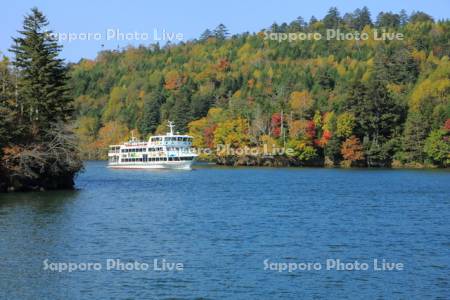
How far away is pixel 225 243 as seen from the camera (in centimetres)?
3438

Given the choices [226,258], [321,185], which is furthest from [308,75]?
[226,258]

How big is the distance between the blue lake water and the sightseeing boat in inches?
2151

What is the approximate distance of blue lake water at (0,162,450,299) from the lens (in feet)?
83.8

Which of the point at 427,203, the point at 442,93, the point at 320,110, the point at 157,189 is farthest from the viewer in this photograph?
the point at 320,110

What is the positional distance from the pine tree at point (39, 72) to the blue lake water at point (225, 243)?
27.1ft

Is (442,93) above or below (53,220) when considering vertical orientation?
above

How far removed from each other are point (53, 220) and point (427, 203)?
28.0 metres

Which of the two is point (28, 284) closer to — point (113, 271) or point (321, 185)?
point (113, 271)

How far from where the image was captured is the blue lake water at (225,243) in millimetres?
25531

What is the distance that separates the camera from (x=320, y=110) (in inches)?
5300

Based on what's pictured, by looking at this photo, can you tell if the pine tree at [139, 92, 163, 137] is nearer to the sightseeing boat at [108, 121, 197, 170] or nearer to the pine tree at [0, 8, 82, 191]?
the sightseeing boat at [108, 121, 197, 170]

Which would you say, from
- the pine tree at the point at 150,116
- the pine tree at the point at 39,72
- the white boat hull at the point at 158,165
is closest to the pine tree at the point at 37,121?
the pine tree at the point at 39,72

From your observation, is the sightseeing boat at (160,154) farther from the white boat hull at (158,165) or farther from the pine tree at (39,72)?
the pine tree at (39,72)

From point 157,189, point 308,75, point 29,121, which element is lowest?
point 157,189
